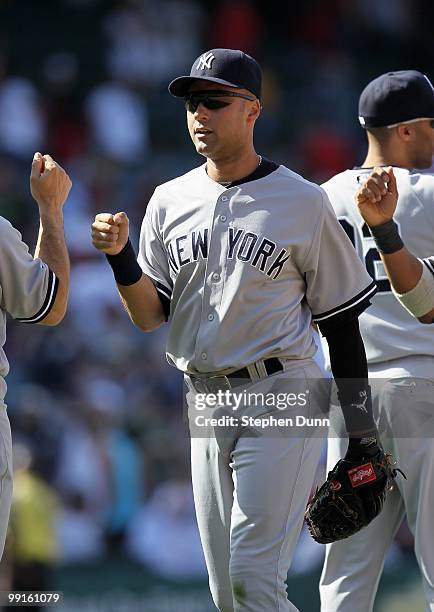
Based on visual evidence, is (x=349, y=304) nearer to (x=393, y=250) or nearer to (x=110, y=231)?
(x=393, y=250)

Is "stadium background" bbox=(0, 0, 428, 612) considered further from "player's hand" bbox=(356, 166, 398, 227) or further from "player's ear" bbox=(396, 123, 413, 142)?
"player's hand" bbox=(356, 166, 398, 227)

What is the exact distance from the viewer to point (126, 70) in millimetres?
12078

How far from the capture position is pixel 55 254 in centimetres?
404

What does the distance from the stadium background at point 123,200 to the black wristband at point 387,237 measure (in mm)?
4571

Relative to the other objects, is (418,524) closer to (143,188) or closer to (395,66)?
(143,188)

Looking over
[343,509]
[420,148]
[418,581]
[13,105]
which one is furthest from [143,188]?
[343,509]

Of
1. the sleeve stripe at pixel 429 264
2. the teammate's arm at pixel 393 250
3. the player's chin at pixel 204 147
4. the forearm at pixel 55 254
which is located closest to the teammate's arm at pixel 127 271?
the forearm at pixel 55 254

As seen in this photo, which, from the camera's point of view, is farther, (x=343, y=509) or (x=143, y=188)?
(x=143, y=188)

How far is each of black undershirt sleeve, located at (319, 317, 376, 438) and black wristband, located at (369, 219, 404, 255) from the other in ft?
0.89

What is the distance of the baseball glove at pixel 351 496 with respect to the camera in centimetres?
411

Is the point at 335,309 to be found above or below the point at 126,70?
below

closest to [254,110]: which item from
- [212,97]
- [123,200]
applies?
[212,97]

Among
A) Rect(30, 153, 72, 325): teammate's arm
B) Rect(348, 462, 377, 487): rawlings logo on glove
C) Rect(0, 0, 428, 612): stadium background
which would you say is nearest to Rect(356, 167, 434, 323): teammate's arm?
Rect(348, 462, 377, 487): rawlings logo on glove

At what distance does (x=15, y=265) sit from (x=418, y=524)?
1.73m
